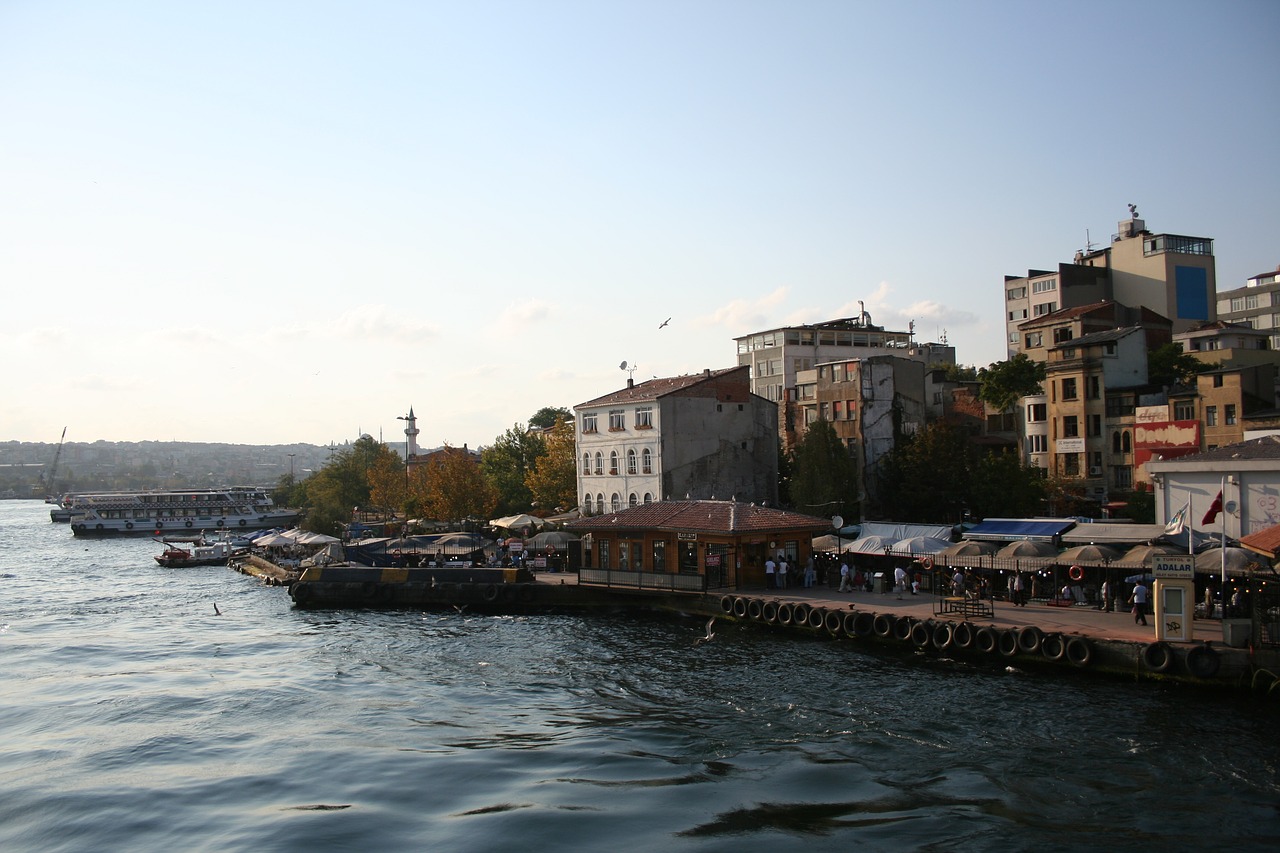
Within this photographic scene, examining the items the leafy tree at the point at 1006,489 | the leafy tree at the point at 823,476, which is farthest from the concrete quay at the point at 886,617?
the leafy tree at the point at 1006,489

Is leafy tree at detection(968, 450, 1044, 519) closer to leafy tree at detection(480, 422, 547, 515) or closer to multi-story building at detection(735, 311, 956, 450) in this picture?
multi-story building at detection(735, 311, 956, 450)

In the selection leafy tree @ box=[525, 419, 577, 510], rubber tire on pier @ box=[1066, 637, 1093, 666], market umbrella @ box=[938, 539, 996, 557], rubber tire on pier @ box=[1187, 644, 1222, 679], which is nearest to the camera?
rubber tire on pier @ box=[1187, 644, 1222, 679]

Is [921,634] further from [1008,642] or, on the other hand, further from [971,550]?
[971,550]

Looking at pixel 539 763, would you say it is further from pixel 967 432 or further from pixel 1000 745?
pixel 967 432

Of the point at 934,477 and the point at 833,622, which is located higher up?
the point at 934,477

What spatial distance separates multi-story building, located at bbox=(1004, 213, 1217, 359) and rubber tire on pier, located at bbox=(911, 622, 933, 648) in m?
50.3

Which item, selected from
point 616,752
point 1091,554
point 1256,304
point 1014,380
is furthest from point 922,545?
point 1256,304

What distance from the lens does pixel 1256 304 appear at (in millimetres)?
97312

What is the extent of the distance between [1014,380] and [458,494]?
41162 millimetres

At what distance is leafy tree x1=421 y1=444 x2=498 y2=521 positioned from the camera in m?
77.8

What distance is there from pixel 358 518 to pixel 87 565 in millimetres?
33678

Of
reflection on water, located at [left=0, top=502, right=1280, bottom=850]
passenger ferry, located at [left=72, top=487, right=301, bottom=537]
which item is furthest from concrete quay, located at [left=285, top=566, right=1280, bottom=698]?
passenger ferry, located at [left=72, top=487, right=301, bottom=537]

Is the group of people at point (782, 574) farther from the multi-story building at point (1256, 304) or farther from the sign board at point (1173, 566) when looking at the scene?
the multi-story building at point (1256, 304)

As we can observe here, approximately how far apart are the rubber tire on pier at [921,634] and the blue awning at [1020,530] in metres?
8.16
